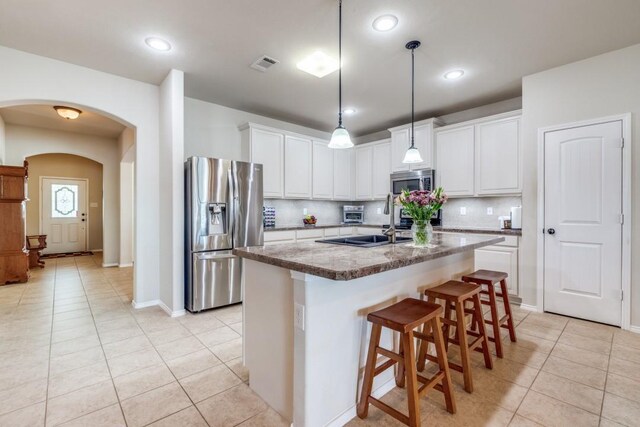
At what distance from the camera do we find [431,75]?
135 inches

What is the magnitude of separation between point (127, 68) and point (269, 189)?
2255 mm

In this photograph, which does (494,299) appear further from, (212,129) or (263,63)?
(212,129)

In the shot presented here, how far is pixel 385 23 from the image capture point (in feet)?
8.07

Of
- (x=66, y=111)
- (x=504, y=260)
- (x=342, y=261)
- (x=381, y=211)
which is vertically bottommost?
(x=504, y=260)

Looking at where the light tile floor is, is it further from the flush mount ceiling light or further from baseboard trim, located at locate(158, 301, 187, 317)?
the flush mount ceiling light

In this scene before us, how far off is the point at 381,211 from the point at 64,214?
8034 millimetres

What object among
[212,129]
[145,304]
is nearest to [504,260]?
[212,129]

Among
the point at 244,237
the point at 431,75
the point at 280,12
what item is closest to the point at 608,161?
the point at 431,75

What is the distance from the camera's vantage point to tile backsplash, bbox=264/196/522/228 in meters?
4.29

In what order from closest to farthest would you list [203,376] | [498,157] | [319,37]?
Result: [203,376]
[319,37]
[498,157]

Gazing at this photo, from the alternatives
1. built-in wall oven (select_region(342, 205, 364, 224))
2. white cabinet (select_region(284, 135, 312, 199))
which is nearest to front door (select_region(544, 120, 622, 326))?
built-in wall oven (select_region(342, 205, 364, 224))

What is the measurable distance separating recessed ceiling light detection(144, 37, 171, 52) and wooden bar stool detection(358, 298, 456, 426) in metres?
2.98

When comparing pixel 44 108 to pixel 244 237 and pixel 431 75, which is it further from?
pixel 431 75

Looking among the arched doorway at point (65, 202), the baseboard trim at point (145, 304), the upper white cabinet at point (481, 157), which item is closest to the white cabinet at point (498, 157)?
the upper white cabinet at point (481, 157)
